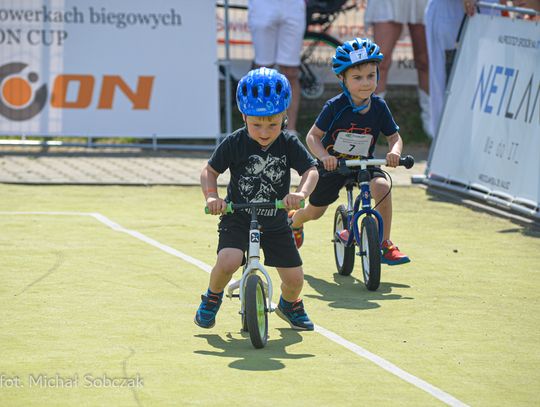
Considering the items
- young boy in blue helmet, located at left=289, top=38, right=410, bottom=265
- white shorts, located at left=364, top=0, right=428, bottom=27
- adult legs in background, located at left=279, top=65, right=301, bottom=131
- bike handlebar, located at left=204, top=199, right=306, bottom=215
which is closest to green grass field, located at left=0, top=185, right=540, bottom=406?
young boy in blue helmet, located at left=289, top=38, right=410, bottom=265

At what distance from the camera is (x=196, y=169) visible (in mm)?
15188

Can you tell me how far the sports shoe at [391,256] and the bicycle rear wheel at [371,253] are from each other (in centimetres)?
58

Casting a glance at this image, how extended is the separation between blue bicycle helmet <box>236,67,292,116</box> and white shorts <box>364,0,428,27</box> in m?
8.98

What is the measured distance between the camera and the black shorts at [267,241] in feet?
24.8

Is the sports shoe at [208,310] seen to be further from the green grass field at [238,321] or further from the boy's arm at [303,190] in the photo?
the boy's arm at [303,190]

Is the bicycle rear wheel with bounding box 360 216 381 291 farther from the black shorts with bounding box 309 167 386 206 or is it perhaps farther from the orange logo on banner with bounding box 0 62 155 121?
the orange logo on banner with bounding box 0 62 155 121

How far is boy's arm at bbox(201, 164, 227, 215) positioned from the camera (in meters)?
7.12

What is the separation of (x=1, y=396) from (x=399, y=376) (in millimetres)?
2077

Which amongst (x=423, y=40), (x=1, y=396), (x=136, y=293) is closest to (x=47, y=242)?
(x=136, y=293)

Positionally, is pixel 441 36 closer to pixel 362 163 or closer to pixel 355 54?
pixel 355 54

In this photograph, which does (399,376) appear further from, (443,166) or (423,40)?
(423,40)

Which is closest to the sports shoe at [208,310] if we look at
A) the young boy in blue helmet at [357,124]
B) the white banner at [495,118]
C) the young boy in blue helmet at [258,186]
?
the young boy in blue helmet at [258,186]

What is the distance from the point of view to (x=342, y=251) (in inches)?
380

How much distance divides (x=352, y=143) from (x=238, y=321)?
6.79 feet
